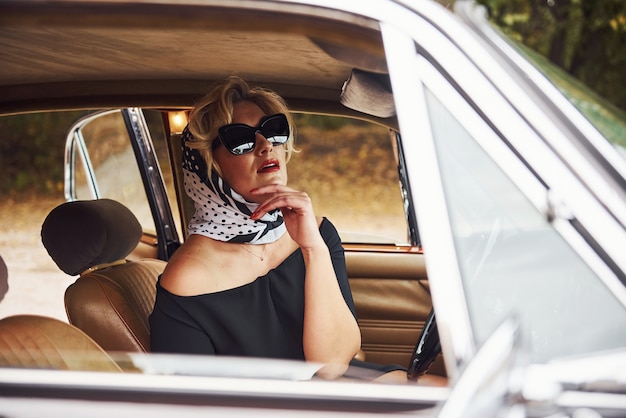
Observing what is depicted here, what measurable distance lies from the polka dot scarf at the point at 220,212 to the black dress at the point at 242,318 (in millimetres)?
142

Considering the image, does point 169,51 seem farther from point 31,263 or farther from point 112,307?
point 31,263

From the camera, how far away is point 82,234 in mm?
2549

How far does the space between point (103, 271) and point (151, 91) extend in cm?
70

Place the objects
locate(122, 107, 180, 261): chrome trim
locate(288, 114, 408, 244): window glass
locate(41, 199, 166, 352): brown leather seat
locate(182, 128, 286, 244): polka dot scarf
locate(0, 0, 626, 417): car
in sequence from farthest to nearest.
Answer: locate(288, 114, 408, 244): window glass
locate(122, 107, 180, 261): chrome trim
locate(41, 199, 166, 352): brown leather seat
locate(182, 128, 286, 244): polka dot scarf
locate(0, 0, 626, 417): car

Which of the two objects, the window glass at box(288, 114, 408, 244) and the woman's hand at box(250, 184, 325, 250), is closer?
the woman's hand at box(250, 184, 325, 250)

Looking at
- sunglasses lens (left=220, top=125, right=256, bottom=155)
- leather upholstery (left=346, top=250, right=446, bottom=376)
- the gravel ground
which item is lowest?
leather upholstery (left=346, top=250, right=446, bottom=376)

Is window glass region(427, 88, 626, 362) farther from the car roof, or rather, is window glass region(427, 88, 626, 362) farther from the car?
the car roof

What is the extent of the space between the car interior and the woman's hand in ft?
1.09

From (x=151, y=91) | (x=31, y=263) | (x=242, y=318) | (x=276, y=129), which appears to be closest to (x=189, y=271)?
(x=242, y=318)

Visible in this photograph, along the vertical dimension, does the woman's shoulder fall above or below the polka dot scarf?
below

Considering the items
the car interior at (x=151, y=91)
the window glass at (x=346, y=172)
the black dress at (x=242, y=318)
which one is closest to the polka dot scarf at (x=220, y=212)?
the black dress at (x=242, y=318)

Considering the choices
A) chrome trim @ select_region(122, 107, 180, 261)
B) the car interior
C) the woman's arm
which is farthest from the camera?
chrome trim @ select_region(122, 107, 180, 261)

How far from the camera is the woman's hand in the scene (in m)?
2.12

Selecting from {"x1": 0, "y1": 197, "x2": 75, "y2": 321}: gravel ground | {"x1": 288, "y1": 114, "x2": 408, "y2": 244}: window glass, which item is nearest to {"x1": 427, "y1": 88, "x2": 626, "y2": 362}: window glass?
{"x1": 0, "y1": 197, "x2": 75, "y2": 321}: gravel ground
